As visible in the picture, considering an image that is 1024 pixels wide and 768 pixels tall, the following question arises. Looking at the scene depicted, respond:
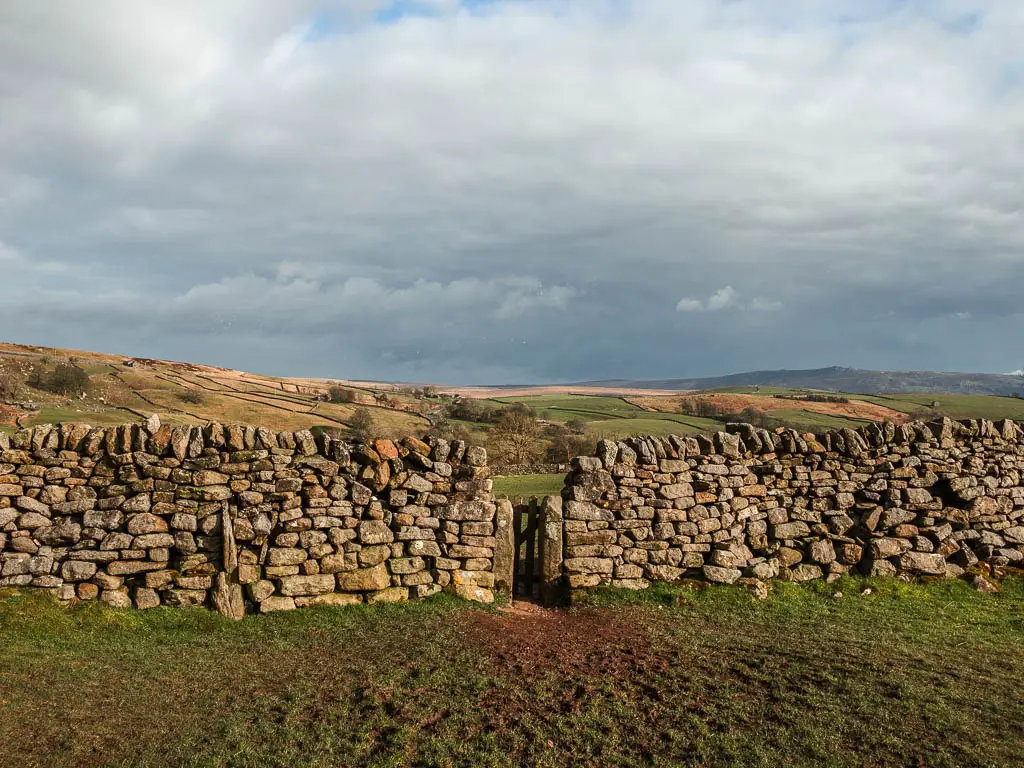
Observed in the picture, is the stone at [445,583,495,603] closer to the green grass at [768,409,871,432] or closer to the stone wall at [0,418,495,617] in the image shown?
the stone wall at [0,418,495,617]

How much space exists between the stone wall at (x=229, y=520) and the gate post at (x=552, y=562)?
1158mm

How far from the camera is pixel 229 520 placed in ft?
40.4

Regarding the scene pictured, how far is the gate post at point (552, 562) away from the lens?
13.7 metres

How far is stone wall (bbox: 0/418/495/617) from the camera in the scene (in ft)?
39.3

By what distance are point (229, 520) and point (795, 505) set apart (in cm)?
1155

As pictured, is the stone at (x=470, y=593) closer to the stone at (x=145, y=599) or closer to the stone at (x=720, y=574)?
the stone at (x=720, y=574)

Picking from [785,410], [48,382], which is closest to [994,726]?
[48,382]

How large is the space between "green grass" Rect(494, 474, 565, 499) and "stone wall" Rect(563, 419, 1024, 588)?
9851 millimetres

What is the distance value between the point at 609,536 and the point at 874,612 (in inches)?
200

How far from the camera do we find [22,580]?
11.7 meters

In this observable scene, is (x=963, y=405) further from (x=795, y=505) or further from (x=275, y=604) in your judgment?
(x=275, y=604)

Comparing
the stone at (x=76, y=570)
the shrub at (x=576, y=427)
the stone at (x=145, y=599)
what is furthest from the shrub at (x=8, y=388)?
the shrub at (x=576, y=427)

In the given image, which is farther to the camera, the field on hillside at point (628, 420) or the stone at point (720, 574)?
the field on hillside at point (628, 420)

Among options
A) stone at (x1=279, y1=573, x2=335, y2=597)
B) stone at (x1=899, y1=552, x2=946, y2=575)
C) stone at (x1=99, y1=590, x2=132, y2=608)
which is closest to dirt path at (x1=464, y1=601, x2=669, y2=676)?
stone at (x1=279, y1=573, x2=335, y2=597)
